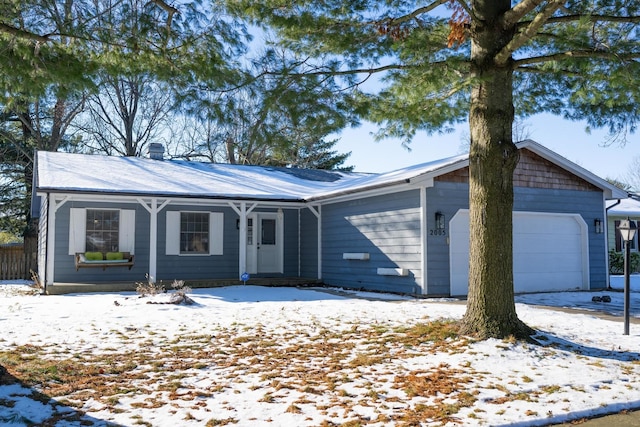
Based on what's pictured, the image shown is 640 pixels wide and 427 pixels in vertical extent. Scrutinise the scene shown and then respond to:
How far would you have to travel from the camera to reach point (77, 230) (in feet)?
46.9

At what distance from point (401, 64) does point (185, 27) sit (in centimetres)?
305

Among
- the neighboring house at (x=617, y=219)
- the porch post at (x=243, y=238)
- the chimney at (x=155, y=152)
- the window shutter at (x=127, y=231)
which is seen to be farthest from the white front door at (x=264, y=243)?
the neighboring house at (x=617, y=219)

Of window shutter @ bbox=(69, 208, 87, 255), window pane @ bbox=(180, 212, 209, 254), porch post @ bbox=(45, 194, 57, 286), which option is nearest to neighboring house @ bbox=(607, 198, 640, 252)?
window pane @ bbox=(180, 212, 209, 254)

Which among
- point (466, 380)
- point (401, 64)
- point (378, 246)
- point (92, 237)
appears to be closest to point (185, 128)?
point (92, 237)

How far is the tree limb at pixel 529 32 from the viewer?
→ 20.2ft

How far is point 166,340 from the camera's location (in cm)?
734

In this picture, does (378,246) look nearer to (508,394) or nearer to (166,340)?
(166,340)

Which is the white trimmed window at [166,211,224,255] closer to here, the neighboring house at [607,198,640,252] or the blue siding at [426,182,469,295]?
the blue siding at [426,182,469,295]

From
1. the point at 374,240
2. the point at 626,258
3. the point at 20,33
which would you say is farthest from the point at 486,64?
the point at 374,240

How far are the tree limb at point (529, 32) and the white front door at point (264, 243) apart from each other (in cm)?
1059

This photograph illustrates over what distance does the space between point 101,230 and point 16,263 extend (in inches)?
324

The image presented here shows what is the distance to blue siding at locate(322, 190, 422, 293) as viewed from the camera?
12539 mm

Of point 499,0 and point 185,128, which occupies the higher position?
point 185,128

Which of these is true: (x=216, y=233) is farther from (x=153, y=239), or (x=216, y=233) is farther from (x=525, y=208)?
(x=525, y=208)
